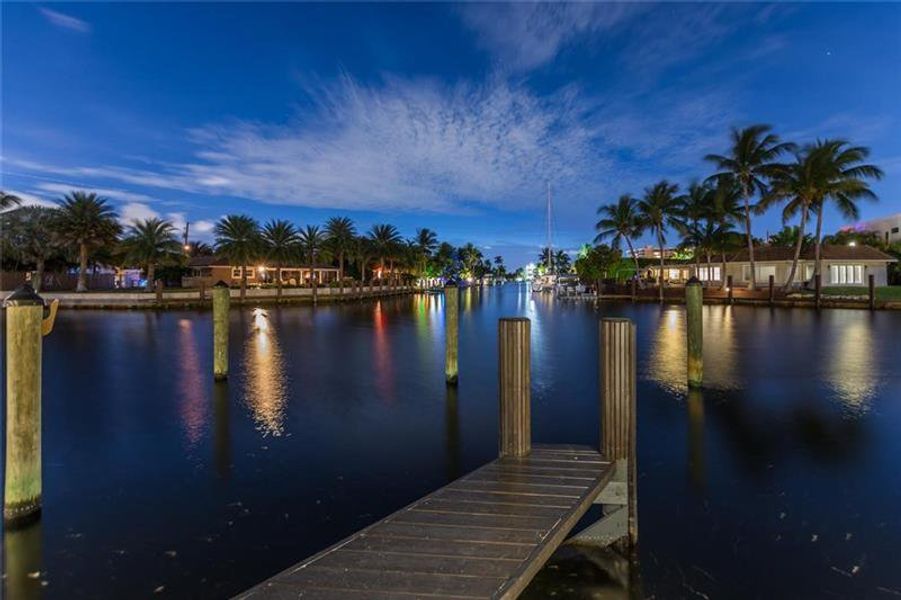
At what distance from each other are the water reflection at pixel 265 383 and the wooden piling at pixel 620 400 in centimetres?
585

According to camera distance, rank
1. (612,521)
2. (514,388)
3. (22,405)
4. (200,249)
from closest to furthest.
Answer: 1. (612,521)
2. (22,405)
3. (514,388)
4. (200,249)

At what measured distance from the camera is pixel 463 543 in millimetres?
3648

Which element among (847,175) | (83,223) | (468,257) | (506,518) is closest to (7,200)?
(83,223)

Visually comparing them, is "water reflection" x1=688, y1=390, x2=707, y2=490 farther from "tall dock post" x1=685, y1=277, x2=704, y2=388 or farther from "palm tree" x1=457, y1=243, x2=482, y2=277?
"palm tree" x1=457, y1=243, x2=482, y2=277

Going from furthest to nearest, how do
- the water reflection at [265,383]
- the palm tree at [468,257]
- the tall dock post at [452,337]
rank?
the palm tree at [468,257] → the tall dock post at [452,337] → the water reflection at [265,383]

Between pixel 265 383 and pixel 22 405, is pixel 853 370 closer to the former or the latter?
pixel 265 383

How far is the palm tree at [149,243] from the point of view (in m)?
47.3

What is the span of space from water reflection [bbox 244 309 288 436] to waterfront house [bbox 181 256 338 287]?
137 feet

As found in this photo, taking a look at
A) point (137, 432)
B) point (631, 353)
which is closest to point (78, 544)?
point (137, 432)

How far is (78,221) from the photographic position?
4412 cm

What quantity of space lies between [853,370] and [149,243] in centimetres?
5266

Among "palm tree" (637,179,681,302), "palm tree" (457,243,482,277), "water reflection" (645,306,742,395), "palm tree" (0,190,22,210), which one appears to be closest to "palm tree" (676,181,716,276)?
"palm tree" (637,179,681,302)

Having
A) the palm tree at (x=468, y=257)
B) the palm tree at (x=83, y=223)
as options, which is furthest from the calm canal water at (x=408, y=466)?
the palm tree at (x=468, y=257)

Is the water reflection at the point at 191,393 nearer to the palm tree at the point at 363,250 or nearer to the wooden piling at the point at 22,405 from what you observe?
the wooden piling at the point at 22,405
